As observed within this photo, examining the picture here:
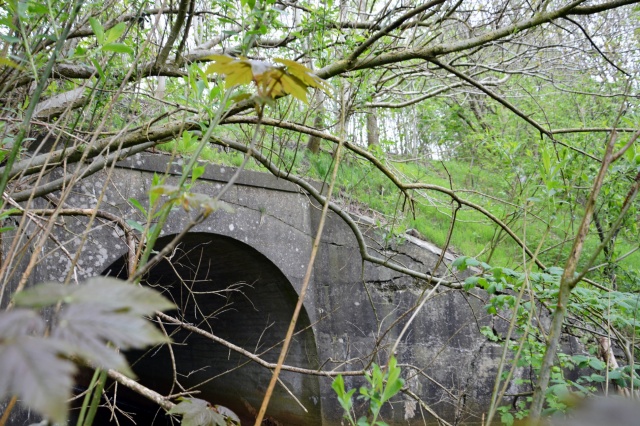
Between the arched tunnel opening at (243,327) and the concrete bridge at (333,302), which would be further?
the arched tunnel opening at (243,327)

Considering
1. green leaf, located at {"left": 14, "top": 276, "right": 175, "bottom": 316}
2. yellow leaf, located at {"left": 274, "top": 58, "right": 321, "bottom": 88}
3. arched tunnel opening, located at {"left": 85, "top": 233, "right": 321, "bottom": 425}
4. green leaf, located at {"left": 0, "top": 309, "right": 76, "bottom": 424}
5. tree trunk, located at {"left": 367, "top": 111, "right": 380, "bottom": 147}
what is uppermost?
tree trunk, located at {"left": 367, "top": 111, "right": 380, "bottom": 147}

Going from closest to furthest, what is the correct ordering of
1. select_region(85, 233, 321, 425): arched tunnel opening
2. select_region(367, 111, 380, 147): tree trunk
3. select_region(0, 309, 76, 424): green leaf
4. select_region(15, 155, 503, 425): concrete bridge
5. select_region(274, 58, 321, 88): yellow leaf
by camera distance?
select_region(0, 309, 76, 424): green leaf → select_region(274, 58, 321, 88): yellow leaf → select_region(15, 155, 503, 425): concrete bridge → select_region(85, 233, 321, 425): arched tunnel opening → select_region(367, 111, 380, 147): tree trunk

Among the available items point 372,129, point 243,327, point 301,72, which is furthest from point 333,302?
point 301,72

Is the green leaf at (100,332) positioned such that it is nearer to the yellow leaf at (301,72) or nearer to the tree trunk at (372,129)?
the yellow leaf at (301,72)

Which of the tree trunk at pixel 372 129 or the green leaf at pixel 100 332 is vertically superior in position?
the tree trunk at pixel 372 129

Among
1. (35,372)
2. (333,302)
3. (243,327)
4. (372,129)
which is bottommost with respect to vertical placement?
(243,327)

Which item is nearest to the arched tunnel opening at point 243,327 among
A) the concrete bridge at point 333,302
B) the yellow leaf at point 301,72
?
the concrete bridge at point 333,302

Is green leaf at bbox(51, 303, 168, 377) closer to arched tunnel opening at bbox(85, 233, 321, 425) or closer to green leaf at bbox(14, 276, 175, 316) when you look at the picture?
green leaf at bbox(14, 276, 175, 316)

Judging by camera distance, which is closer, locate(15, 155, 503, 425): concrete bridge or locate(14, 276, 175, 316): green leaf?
locate(14, 276, 175, 316): green leaf

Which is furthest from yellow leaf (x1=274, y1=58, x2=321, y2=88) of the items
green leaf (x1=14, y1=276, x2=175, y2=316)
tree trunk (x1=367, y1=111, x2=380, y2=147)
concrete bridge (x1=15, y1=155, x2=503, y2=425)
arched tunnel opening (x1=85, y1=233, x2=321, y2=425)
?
Answer: tree trunk (x1=367, y1=111, x2=380, y2=147)

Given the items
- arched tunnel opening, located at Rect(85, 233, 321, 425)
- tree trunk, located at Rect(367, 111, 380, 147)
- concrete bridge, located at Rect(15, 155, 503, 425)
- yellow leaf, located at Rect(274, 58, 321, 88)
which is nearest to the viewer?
yellow leaf, located at Rect(274, 58, 321, 88)

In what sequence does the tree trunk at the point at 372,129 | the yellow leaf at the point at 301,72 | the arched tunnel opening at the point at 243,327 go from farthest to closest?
1. the tree trunk at the point at 372,129
2. the arched tunnel opening at the point at 243,327
3. the yellow leaf at the point at 301,72

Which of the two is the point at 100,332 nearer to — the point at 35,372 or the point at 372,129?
the point at 35,372

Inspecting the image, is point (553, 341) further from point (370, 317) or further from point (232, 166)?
point (370, 317)
